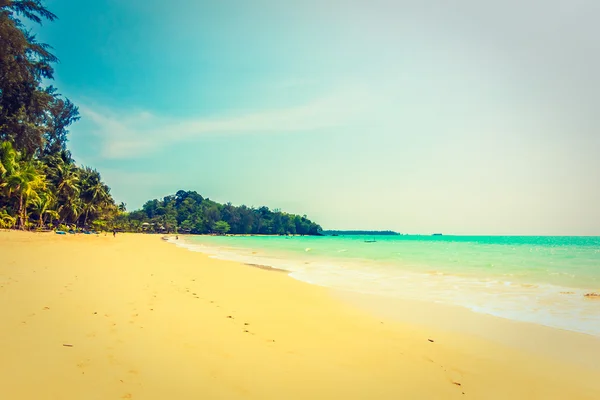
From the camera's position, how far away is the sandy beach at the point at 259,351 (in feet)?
11.3

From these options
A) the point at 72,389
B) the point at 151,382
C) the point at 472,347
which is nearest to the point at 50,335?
the point at 72,389

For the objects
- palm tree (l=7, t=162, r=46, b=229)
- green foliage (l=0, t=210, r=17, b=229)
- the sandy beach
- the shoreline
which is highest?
palm tree (l=7, t=162, r=46, b=229)

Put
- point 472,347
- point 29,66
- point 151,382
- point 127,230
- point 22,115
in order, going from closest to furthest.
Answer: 1. point 151,382
2. point 472,347
3. point 29,66
4. point 22,115
5. point 127,230

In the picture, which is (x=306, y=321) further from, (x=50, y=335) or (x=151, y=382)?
(x=50, y=335)

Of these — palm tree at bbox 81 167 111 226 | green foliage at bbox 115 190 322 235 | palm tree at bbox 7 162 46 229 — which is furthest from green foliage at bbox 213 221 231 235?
palm tree at bbox 7 162 46 229

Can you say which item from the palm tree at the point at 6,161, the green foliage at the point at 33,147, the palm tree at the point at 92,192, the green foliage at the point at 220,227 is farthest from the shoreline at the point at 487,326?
the green foliage at the point at 220,227

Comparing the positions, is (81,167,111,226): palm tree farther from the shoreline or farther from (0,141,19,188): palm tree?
the shoreline

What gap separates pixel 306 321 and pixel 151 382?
3.69m

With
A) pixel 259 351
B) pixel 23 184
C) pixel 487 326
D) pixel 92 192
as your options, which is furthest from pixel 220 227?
pixel 259 351

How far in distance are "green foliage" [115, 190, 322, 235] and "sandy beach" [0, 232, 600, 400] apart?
401 feet

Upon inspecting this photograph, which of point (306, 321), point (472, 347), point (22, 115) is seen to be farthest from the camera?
point (22, 115)

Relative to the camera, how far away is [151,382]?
339 cm

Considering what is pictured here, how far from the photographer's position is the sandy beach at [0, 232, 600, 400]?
3.43 m

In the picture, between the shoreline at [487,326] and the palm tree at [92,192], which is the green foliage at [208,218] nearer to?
the palm tree at [92,192]
